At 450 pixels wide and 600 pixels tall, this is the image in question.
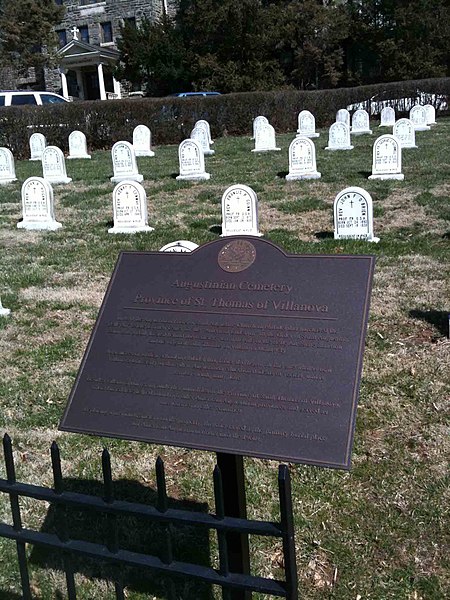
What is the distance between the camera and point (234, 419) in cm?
252

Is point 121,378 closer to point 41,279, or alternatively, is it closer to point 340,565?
point 340,565

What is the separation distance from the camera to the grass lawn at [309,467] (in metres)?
3.37

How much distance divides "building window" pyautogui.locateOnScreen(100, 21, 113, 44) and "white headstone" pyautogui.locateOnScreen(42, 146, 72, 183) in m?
38.9

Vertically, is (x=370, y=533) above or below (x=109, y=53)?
below

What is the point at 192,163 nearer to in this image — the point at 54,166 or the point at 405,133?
the point at 54,166

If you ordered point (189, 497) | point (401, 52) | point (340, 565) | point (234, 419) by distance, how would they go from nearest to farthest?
point (234, 419) → point (340, 565) → point (189, 497) → point (401, 52)

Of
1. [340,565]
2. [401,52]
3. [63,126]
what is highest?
[401,52]

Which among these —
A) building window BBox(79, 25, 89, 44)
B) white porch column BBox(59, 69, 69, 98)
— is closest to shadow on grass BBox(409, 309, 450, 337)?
white porch column BBox(59, 69, 69, 98)

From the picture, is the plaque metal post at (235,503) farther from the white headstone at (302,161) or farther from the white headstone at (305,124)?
the white headstone at (305,124)

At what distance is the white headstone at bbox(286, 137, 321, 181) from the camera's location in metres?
13.2

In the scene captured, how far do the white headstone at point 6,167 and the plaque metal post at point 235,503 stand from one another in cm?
1364

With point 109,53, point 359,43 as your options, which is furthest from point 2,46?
point 359,43

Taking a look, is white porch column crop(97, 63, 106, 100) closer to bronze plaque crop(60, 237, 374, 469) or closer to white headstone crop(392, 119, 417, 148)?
white headstone crop(392, 119, 417, 148)

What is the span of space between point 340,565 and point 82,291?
15.5 ft
